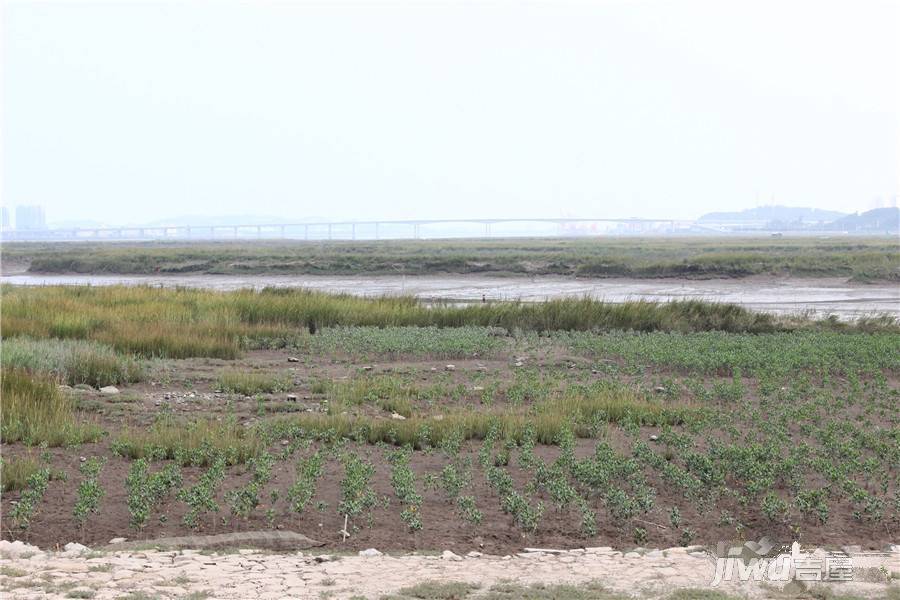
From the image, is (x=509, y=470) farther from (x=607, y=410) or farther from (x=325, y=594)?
(x=325, y=594)

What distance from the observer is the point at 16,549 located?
757 centimetres

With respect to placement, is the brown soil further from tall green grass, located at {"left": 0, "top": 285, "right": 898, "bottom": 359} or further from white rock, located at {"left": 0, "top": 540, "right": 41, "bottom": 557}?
tall green grass, located at {"left": 0, "top": 285, "right": 898, "bottom": 359}

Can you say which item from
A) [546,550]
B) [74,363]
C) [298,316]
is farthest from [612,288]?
[546,550]

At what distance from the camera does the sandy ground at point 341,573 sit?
6555 millimetres

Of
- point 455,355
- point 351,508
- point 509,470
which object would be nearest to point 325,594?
point 351,508

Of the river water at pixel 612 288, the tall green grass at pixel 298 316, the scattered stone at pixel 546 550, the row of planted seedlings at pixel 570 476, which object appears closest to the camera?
the scattered stone at pixel 546 550

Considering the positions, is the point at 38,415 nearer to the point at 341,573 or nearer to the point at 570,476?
the point at 341,573

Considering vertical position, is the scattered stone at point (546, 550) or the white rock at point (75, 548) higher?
the white rock at point (75, 548)

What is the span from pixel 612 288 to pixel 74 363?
3395 centimetres

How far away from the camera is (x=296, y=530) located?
27.2 ft

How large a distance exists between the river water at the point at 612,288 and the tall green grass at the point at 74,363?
2055cm

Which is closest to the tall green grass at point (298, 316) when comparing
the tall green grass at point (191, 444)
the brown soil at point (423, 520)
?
the tall green grass at point (191, 444)

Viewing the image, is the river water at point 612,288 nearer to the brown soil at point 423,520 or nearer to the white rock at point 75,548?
the brown soil at point 423,520

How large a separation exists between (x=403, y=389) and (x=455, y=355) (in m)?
4.56
